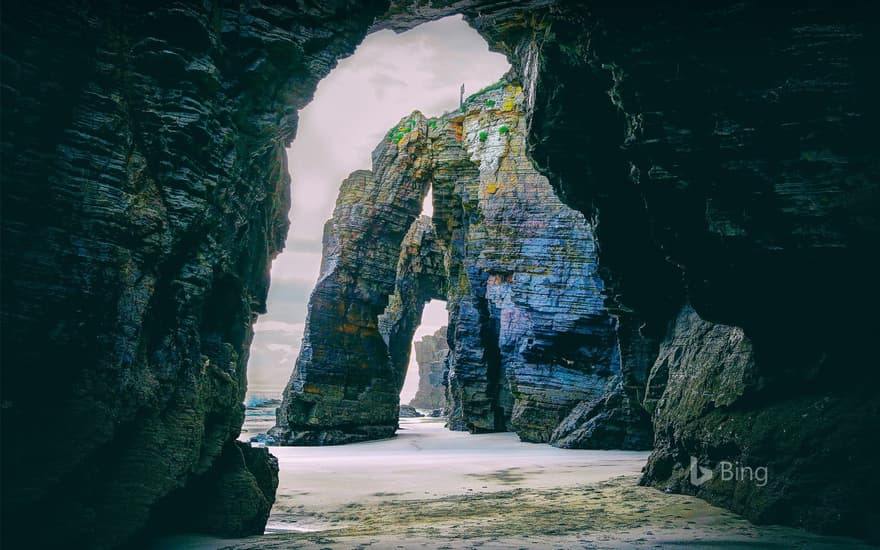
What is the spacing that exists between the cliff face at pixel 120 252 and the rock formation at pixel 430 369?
5925 centimetres

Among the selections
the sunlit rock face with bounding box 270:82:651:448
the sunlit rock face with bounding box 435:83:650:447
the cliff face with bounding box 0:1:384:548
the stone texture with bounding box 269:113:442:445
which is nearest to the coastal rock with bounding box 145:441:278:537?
the cliff face with bounding box 0:1:384:548

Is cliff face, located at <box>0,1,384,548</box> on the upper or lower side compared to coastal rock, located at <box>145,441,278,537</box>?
upper

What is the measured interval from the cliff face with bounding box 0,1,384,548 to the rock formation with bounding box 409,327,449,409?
194ft

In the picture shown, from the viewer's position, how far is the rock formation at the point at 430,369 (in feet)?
218

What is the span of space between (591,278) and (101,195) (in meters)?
14.7

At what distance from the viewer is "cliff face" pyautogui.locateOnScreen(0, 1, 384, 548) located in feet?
16.1

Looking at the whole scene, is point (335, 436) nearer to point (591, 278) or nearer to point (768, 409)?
point (591, 278)

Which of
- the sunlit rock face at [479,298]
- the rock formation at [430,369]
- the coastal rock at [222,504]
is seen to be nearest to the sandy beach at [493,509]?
the coastal rock at [222,504]

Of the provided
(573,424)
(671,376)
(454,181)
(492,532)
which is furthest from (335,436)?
(492,532)

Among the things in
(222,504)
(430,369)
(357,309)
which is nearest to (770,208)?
(222,504)

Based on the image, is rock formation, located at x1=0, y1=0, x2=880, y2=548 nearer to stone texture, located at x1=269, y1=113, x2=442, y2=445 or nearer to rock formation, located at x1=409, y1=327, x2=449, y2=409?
stone texture, located at x1=269, y1=113, x2=442, y2=445

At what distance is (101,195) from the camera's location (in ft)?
17.6

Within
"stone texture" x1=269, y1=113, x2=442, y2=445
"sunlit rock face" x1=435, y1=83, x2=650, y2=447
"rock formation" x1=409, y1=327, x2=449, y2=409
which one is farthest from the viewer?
"rock formation" x1=409, y1=327, x2=449, y2=409

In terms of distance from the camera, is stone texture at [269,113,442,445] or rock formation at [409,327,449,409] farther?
rock formation at [409,327,449,409]
